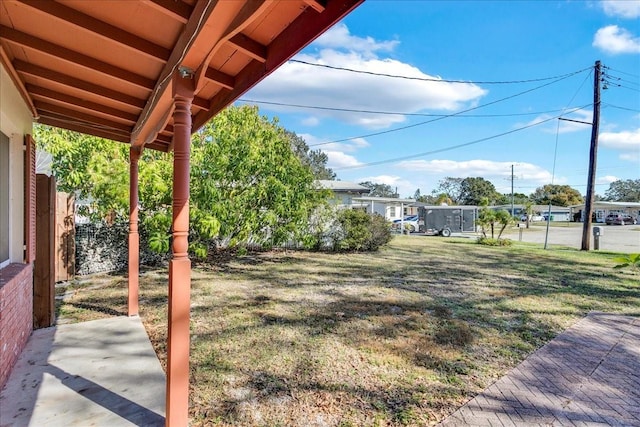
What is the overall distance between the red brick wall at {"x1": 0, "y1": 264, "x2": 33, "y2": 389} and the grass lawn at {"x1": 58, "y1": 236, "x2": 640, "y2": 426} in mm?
1155

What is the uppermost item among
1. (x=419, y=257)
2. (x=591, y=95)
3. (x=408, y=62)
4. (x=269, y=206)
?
(x=408, y=62)

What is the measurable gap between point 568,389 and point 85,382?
13.5 feet

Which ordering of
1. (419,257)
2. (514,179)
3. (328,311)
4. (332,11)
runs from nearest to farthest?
(332,11) < (328,311) < (419,257) < (514,179)

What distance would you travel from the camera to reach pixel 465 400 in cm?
273

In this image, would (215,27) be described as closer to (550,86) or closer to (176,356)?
(176,356)

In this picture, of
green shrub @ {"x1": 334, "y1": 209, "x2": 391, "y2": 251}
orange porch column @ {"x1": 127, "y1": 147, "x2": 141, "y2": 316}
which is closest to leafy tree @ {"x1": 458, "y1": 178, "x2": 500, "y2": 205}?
green shrub @ {"x1": 334, "y1": 209, "x2": 391, "y2": 251}

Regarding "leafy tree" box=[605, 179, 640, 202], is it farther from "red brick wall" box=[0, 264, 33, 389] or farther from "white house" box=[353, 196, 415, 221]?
"red brick wall" box=[0, 264, 33, 389]

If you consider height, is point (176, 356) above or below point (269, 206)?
below

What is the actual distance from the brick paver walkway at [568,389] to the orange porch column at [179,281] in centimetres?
184

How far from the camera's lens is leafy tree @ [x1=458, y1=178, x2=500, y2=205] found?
54088 millimetres

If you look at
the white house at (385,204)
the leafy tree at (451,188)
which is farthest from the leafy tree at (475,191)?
the white house at (385,204)

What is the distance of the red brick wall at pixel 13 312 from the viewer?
2.61m

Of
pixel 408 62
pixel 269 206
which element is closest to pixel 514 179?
pixel 408 62

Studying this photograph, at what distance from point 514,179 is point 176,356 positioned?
48928mm
